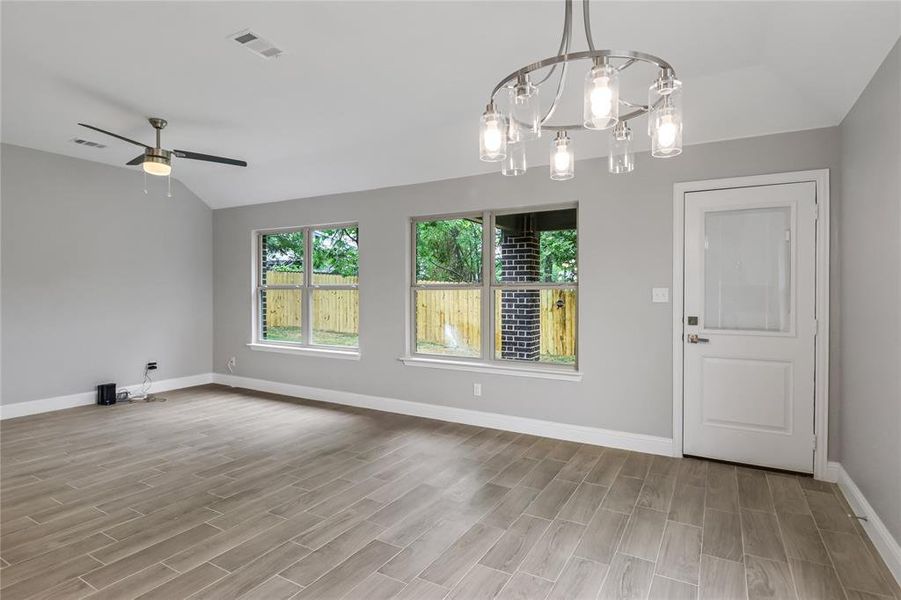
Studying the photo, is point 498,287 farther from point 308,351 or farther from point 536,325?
point 308,351

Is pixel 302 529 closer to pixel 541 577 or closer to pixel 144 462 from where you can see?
pixel 541 577

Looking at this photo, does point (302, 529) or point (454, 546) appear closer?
point (454, 546)

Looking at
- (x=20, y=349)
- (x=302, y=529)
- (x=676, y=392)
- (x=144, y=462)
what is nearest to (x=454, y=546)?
(x=302, y=529)

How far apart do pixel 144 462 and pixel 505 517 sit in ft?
9.43

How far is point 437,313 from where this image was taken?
17.2 feet

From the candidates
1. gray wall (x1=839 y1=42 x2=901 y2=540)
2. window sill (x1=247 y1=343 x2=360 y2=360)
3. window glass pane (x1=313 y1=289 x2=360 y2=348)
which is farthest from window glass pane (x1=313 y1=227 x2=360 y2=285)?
gray wall (x1=839 y1=42 x2=901 y2=540)

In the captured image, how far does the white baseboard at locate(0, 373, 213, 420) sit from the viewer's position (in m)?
5.04

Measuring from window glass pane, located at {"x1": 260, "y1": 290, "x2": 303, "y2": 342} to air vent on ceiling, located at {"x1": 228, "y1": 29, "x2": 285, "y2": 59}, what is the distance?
3.74 metres

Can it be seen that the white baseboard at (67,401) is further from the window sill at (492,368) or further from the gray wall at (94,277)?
the window sill at (492,368)

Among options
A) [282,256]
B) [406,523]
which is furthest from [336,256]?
[406,523]

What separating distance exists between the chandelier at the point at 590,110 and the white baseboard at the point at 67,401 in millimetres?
5867

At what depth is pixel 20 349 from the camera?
5086mm

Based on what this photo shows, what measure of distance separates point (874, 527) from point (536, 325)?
8.92 ft

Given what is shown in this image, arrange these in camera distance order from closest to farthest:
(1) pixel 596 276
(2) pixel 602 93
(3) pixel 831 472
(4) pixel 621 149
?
(2) pixel 602 93 < (4) pixel 621 149 < (3) pixel 831 472 < (1) pixel 596 276
